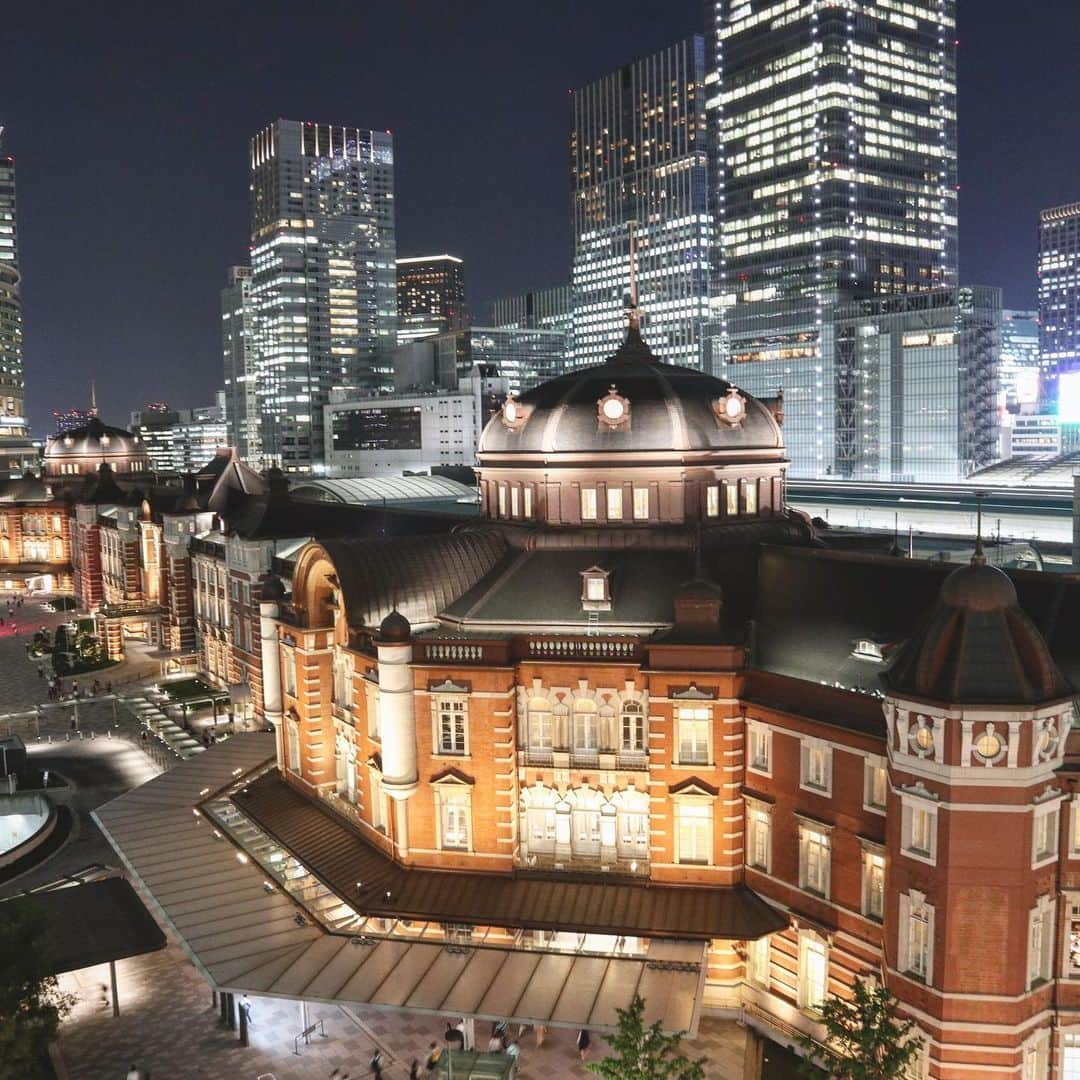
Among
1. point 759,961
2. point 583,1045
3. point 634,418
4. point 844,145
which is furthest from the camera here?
point 844,145

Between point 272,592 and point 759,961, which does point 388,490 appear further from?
point 759,961

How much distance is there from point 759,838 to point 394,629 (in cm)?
1666

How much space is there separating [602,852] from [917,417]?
151889mm

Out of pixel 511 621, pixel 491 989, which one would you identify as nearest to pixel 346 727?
pixel 511 621

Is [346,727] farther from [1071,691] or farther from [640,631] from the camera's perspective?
[1071,691]

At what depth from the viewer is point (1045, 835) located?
33.9 meters

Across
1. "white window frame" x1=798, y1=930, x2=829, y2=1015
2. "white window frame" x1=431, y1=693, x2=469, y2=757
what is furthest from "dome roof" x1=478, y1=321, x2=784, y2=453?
"white window frame" x1=798, y1=930, x2=829, y2=1015

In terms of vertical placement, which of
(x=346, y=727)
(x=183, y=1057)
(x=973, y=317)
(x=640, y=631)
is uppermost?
(x=973, y=317)

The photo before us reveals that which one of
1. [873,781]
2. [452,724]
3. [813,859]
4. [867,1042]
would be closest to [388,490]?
[452,724]

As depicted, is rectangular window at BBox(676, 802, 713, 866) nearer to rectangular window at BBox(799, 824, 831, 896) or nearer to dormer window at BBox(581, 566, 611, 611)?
rectangular window at BBox(799, 824, 831, 896)

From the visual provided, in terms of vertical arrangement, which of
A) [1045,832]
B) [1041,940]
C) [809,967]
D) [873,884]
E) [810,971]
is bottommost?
[810,971]

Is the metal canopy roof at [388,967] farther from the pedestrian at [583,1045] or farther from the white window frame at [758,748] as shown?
the white window frame at [758,748]

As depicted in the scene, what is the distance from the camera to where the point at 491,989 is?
37.7 meters

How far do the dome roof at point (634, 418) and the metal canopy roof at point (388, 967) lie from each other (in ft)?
75.7
